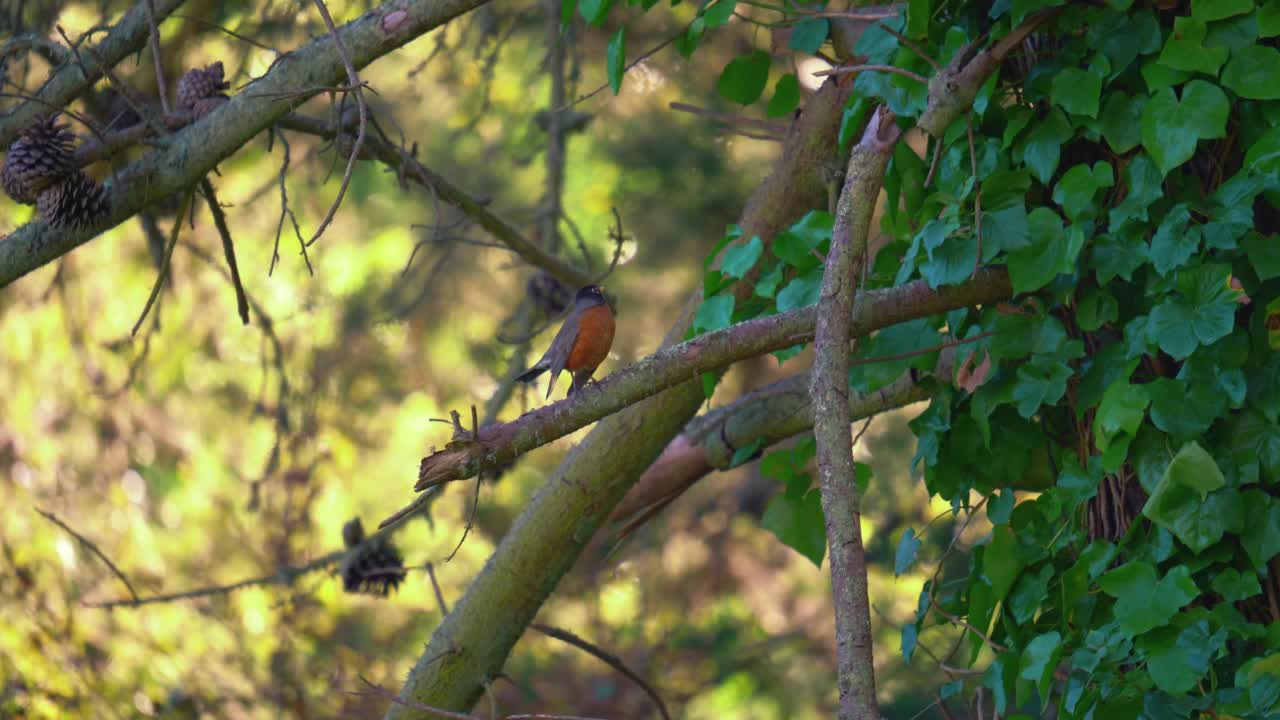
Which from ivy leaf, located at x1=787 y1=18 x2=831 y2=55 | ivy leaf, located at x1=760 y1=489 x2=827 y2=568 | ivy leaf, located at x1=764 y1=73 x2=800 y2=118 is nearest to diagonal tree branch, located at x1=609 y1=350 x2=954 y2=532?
ivy leaf, located at x1=760 y1=489 x2=827 y2=568

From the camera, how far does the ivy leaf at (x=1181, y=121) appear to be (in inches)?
68.1

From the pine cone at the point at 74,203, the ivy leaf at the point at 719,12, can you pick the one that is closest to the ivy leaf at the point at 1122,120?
the ivy leaf at the point at 719,12

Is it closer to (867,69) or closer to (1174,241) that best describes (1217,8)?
(1174,241)

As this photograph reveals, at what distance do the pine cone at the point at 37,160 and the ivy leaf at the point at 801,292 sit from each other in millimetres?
1337

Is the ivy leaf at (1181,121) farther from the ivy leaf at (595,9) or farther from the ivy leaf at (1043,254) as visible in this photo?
the ivy leaf at (595,9)

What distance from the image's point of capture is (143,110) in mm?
2443

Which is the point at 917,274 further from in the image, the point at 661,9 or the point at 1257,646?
the point at 661,9

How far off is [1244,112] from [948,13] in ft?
1.62

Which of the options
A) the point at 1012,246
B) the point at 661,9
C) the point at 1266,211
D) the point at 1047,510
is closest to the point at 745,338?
the point at 1012,246

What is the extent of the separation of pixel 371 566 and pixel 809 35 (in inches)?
85.2

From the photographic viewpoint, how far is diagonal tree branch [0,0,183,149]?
2.52m

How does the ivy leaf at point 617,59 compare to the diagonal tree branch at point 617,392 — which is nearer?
the diagonal tree branch at point 617,392

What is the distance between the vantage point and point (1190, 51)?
5.83 feet

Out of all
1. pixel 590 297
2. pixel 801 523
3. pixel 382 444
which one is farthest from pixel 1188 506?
pixel 382 444
